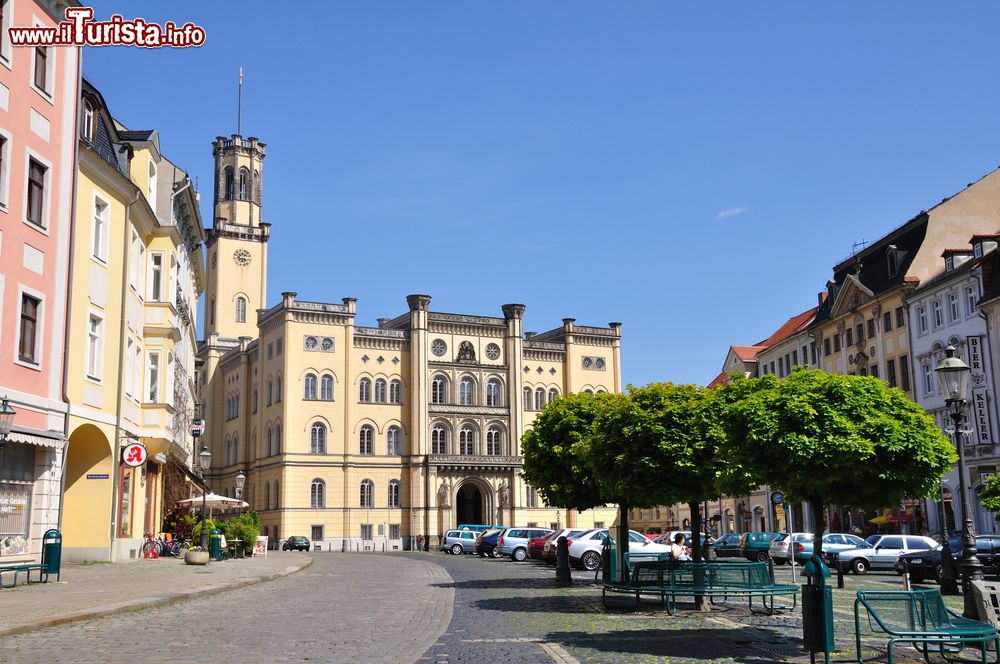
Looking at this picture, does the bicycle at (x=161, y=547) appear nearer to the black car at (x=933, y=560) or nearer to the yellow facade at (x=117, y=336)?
the yellow facade at (x=117, y=336)

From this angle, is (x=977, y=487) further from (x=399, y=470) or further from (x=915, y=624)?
(x=399, y=470)

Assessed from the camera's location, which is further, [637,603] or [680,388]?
[680,388]

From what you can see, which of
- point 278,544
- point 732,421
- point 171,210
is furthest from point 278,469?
point 732,421

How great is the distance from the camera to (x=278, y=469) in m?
77.2

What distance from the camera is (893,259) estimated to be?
2196 inches

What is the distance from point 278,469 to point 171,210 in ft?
137

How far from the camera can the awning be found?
22.3 m

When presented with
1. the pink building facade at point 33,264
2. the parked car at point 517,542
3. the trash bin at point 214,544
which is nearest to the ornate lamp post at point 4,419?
the pink building facade at point 33,264

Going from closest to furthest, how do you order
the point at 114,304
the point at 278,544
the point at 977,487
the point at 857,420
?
the point at 857,420 → the point at 114,304 → the point at 977,487 → the point at 278,544

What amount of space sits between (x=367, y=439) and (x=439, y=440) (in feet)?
18.8

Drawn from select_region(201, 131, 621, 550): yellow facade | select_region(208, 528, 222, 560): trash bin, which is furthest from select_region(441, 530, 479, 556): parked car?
select_region(208, 528, 222, 560): trash bin

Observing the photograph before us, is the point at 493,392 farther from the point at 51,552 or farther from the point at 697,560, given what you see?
the point at 697,560

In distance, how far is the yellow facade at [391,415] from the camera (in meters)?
77.1

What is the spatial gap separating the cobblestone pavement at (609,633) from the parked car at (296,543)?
2002 inches
